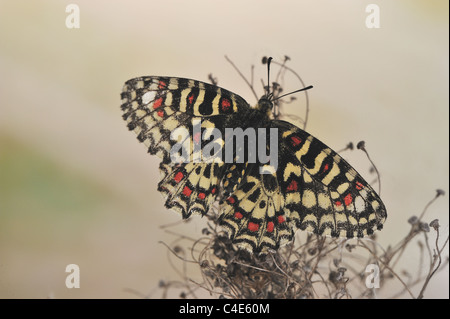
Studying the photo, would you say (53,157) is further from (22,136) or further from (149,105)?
(149,105)

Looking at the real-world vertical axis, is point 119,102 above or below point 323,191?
above

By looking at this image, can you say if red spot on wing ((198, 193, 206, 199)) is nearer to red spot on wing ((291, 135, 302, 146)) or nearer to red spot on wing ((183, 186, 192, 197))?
red spot on wing ((183, 186, 192, 197))

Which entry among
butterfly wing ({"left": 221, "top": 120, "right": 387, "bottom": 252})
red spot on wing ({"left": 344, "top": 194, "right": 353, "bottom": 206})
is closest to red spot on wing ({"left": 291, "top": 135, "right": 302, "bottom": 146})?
butterfly wing ({"left": 221, "top": 120, "right": 387, "bottom": 252})

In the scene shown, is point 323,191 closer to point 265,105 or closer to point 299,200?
point 299,200

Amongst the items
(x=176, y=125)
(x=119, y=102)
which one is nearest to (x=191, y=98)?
(x=176, y=125)

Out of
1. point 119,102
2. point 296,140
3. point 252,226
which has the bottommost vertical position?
point 252,226

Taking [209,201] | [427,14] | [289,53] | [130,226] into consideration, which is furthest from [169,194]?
[427,14]

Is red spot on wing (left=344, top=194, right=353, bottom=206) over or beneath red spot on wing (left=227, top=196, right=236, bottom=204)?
beneath
